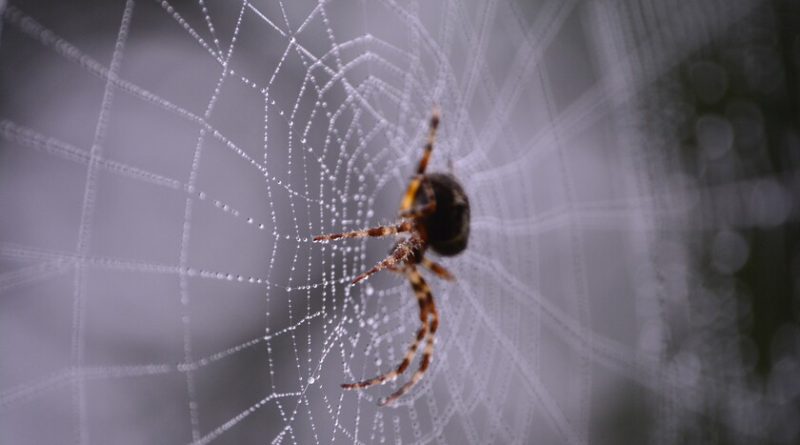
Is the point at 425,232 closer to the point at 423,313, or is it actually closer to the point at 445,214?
the point at 445,214

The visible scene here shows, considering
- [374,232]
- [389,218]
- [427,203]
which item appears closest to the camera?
[374,232]

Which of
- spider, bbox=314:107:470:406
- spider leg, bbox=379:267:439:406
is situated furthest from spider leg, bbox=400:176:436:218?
spider leg, bbox=379:267:439:406

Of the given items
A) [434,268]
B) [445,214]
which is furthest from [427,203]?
[434,268]

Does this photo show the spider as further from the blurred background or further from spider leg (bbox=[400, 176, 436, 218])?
the blurred background

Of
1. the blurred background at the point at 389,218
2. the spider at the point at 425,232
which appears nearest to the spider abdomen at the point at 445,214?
the spider at the point at 425,232

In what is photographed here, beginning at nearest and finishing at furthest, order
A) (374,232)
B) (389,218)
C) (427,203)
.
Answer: (374,232)
(427,203)
(389,218)

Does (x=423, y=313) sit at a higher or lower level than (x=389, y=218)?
lower

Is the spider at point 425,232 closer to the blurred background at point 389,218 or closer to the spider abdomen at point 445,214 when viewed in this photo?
the spider abdomen at point 445,214

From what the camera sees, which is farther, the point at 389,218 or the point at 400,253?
the point at 389,218
